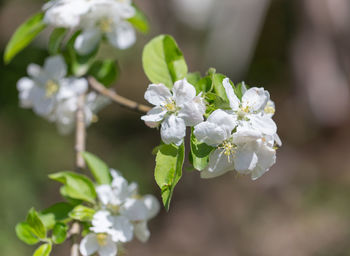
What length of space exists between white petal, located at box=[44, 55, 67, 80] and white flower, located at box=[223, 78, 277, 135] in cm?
63

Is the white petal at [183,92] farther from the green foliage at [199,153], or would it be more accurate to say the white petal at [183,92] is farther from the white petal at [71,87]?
the white petal at [71,87]

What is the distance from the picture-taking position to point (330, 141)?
4.61 meters

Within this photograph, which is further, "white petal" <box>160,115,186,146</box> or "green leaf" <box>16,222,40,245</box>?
"green leaf" <box>16,222,40,245</box>

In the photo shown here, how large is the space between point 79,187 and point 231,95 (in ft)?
1.44

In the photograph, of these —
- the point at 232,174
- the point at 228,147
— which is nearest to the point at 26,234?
the point at 228,147

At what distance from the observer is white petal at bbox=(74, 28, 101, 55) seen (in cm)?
118

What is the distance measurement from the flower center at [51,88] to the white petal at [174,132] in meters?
0.57

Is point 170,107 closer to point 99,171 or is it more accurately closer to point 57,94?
point 99,171

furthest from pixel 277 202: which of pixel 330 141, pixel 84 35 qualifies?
pixel 84 35

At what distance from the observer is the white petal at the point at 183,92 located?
2.68ft

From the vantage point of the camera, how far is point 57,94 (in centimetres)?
126

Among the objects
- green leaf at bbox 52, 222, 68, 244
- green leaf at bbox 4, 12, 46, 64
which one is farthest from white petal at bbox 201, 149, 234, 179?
green leaf at bbox 4, 12, 46, 64

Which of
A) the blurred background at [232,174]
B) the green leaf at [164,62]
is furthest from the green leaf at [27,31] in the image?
the blurred background at [232,174]

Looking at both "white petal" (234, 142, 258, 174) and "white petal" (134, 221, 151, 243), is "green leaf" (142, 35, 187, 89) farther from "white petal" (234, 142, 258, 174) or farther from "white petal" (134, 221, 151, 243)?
"white petal" (134, 221, 151, 243)
